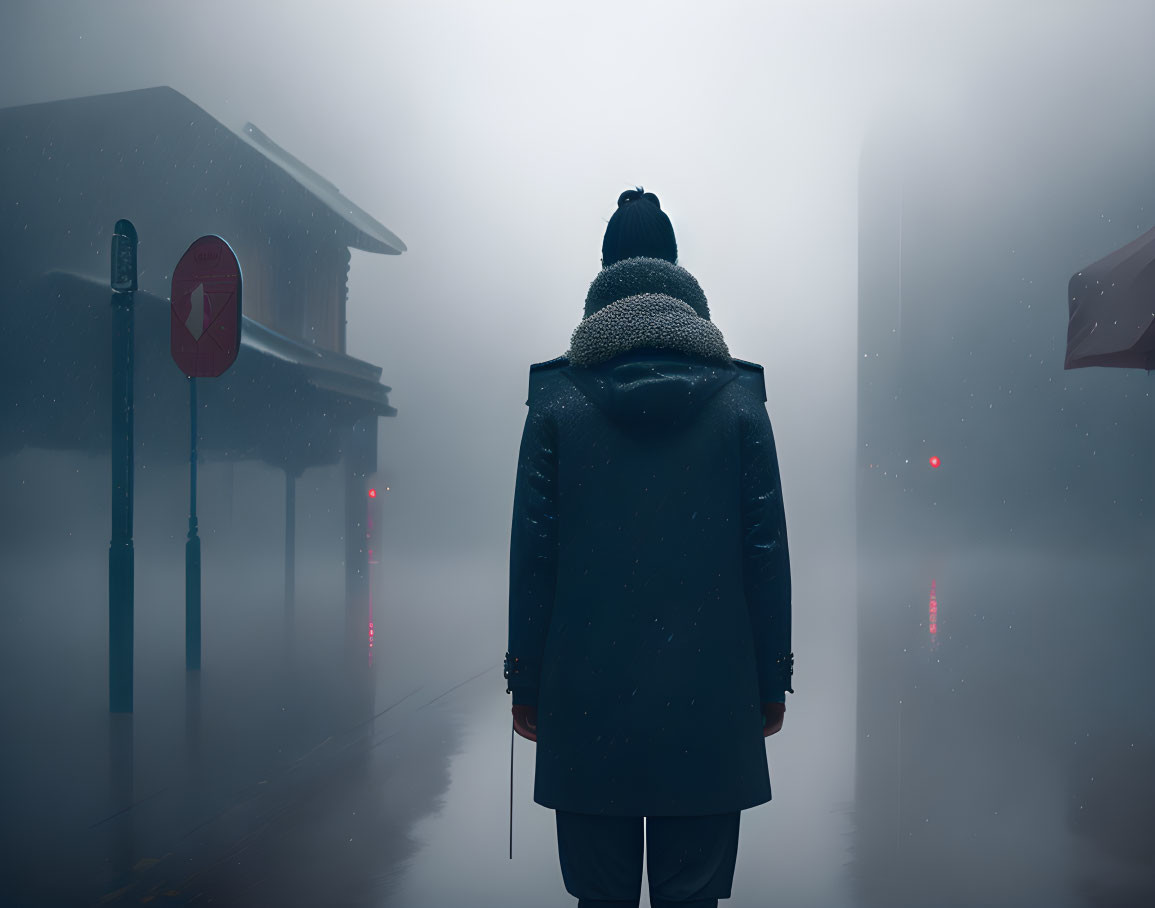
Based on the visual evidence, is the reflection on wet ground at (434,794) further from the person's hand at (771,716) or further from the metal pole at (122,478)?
the person's hand at (771,716)

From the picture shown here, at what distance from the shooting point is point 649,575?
78.5 inches

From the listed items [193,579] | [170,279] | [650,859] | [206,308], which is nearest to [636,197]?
[650,859]

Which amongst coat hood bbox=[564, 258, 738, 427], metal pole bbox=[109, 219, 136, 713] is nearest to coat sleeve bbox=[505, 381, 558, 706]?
coat hood bbox=[564, 258, 738, 427]

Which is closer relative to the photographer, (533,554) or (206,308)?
(533,554)

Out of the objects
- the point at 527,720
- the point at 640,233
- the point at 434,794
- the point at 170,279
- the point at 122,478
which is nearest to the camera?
the point at 527,720

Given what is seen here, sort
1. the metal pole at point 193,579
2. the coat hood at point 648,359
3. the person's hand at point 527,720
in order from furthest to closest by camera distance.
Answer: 1. the metal pole at point 193,579
2. the person's hand at point 527,720
3. the coat hood at point 648,359

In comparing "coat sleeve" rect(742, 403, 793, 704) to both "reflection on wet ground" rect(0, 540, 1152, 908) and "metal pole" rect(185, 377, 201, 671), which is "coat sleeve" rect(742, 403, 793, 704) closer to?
"reflection on wet ground" rect(0, 540, 1152, 908)

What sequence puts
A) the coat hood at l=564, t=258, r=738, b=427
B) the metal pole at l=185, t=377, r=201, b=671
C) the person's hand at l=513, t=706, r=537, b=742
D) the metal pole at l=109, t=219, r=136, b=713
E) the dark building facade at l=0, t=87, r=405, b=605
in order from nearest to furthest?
the coat hood at l=564, t=258, r=738, b=427 → the person's hand at l=513, t=706, r=537, b=742 → the metal pole at l=109, t=219, r=136, b=713 → the metal pole at l=185, t=377, r=201, b=671 → the dark building facade at l=0, t=87, r=405, b=605

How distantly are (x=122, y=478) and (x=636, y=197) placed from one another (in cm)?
389

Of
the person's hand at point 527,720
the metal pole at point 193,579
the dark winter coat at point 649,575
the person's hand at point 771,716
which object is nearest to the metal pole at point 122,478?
the metal pole at point 193,579

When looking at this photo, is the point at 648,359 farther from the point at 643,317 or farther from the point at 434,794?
the point at 434,794

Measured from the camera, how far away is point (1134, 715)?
6.32 m

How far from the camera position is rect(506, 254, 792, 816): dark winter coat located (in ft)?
6.54

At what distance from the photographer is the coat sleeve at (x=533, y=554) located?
6.68 ft
